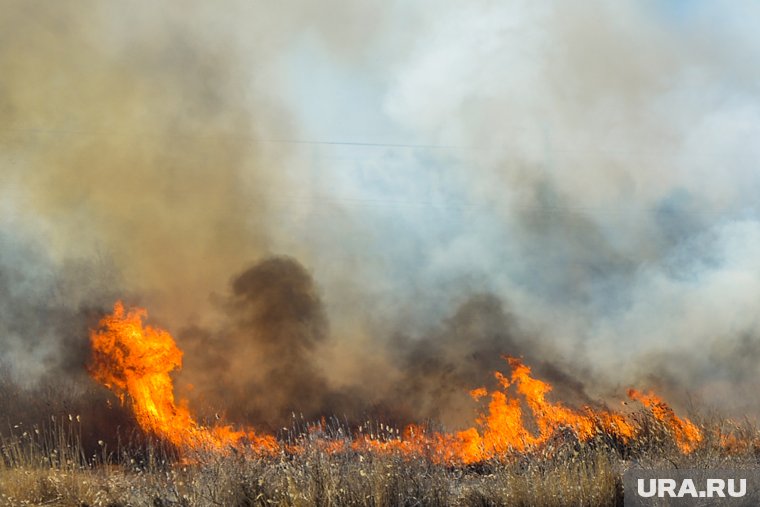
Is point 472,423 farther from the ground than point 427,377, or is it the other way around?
point 427,377

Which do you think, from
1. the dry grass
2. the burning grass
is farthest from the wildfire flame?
the dry grass

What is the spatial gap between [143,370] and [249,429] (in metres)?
3.13

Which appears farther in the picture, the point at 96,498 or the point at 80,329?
the point at 80,329

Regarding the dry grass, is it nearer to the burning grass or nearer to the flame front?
the burning grass

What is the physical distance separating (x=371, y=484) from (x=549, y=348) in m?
13.5

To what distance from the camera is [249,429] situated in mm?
15023

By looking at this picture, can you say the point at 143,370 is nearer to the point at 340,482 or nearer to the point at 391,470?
the point at 340,482

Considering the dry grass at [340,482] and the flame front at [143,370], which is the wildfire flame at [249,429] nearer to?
the flame front at [143,370]

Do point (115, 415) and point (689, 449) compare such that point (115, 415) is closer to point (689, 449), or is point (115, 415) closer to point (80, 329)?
point (80, 329)

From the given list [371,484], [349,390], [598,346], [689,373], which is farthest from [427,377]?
[371,484]

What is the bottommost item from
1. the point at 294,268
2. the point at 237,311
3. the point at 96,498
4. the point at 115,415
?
the point at 96,498


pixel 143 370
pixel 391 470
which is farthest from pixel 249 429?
pixel 391 470

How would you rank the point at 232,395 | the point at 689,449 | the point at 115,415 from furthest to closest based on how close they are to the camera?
the point at 232,395 < the point at 115,415 < the point at 689,449

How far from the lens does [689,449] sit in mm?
9039
